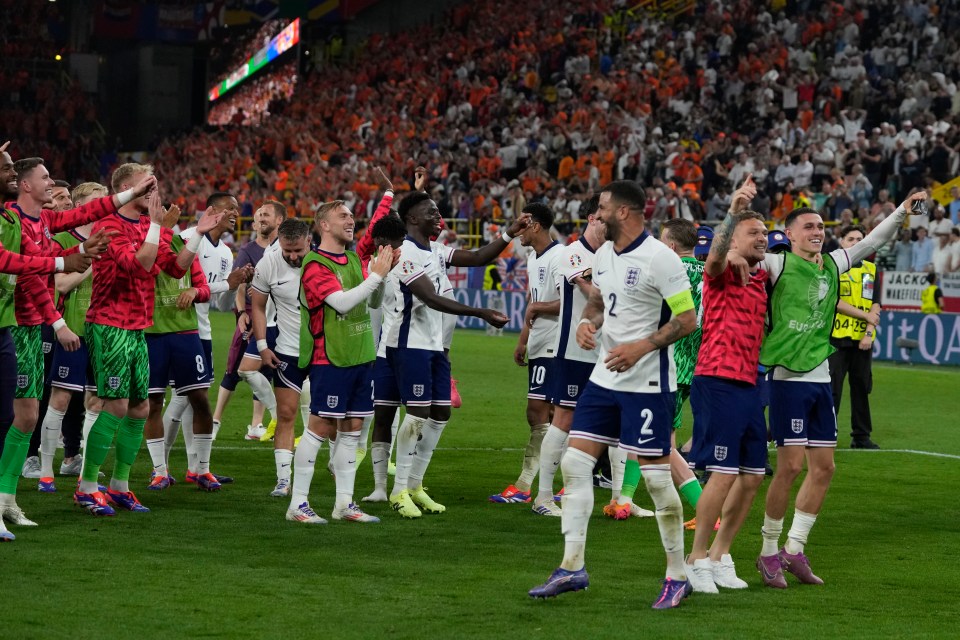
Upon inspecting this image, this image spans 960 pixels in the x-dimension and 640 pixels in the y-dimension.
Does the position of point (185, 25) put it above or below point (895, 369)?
above

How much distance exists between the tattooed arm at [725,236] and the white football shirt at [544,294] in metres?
3.02

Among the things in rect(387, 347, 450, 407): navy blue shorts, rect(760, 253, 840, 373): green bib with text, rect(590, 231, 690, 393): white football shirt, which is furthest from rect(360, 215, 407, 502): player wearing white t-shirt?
rect(760, 253, 840, 373): green bib with text

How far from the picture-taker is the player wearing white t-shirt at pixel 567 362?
31.8 ft

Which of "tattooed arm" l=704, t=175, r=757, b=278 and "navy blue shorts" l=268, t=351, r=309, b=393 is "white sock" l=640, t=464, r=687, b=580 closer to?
"tattooed arm" l=704, t=175, r=757, b=278

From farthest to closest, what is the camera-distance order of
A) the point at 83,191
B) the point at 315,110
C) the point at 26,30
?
the point at 26,30, the point at 315,110, the point at 83,191

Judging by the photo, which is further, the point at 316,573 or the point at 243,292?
the point at 243,292

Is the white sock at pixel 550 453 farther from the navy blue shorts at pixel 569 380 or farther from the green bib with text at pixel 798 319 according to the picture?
the green bib with text at pixel 798 319

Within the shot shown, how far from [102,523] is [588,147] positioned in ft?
83.9

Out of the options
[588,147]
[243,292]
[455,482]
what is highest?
[588,147]

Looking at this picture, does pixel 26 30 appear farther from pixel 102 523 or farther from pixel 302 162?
pixel 102 523

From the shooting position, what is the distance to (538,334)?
1079 centimetres

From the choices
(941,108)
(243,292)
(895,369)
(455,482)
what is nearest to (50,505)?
(455,482)

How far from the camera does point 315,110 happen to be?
4922 centimetres

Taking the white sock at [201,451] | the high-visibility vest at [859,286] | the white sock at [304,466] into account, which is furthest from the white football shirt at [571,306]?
the high-visibility vest at [859,286]
